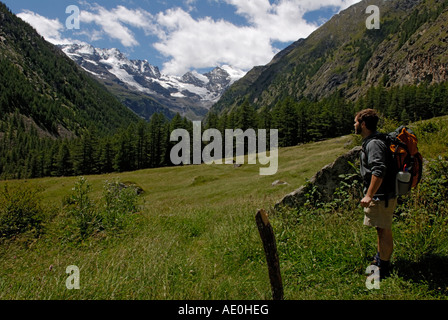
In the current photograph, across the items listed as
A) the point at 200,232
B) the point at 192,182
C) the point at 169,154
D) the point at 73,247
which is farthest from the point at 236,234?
the point at 169,154

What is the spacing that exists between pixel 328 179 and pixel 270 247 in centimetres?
567

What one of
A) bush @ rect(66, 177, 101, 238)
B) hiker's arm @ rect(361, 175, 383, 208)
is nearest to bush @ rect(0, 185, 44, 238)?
bush @ rect(66, 177, 101, 238)

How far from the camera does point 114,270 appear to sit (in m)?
5.01

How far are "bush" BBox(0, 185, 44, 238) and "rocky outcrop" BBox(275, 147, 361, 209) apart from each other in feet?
30.0

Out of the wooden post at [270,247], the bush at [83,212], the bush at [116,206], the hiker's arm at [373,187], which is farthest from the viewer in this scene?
the bush at [116,206]

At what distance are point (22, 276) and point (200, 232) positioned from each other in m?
4.64

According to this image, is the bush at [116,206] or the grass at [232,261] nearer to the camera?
the grass at [232,261]

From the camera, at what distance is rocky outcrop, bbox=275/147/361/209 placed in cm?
856

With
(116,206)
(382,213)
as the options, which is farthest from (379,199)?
(116,206)

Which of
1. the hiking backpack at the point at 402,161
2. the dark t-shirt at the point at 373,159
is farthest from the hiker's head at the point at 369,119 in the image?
the hiking backpack at the point at 402,161

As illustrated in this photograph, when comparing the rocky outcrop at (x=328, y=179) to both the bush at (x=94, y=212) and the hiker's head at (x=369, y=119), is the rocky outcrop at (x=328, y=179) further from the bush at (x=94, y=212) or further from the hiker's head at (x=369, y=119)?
the bush at (x=94, y=212)

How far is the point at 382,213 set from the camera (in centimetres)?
469

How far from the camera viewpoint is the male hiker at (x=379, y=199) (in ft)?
14.8

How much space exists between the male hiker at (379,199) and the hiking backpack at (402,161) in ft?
0.47
